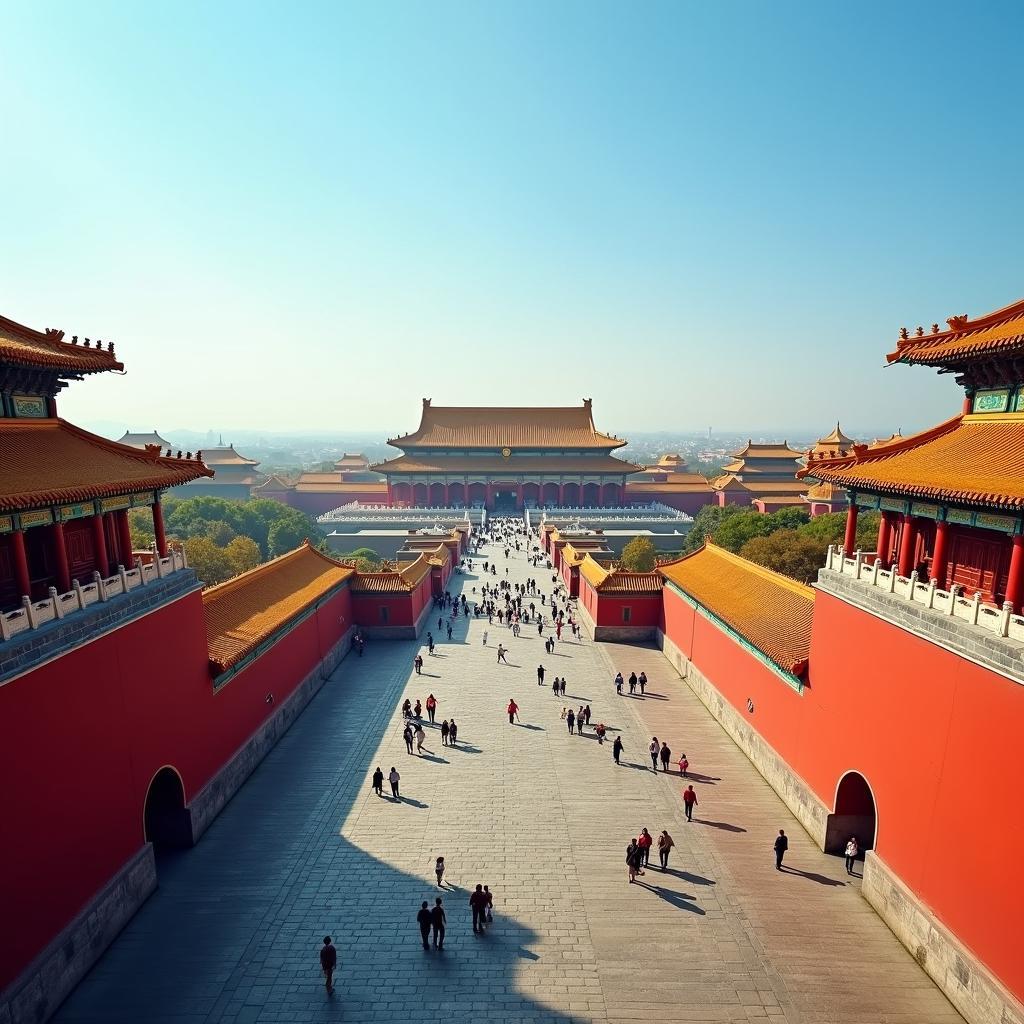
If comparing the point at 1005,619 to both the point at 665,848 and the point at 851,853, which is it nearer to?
the point at 851,853

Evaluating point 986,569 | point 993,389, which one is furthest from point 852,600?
point 993,389

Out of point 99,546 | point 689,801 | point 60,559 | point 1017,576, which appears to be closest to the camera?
point 1017,576

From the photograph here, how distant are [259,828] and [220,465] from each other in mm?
66131

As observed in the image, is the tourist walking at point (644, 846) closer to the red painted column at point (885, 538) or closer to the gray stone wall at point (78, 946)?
the red painted column at point (885, 538)

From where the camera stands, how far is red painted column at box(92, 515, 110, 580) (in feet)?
34.8

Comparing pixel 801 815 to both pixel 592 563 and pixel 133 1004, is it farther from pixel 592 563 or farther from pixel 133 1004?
pixel 592 563

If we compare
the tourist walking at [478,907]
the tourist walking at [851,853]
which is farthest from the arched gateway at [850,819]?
the tourist walking at [478,907]

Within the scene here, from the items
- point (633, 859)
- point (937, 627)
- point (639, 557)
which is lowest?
point (633, 859)

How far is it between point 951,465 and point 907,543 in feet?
5.20

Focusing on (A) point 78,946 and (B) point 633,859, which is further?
(B) point 633,859

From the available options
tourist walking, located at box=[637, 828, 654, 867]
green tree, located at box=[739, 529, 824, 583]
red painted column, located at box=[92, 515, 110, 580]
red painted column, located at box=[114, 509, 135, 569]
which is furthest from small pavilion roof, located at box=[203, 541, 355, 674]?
green tree, located at box=[739, 529, 824, 583]

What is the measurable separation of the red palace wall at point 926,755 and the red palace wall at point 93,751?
12.1 m

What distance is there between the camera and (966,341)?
10.0 metres

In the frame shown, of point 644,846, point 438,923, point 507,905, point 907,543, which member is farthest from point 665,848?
point 907,543
